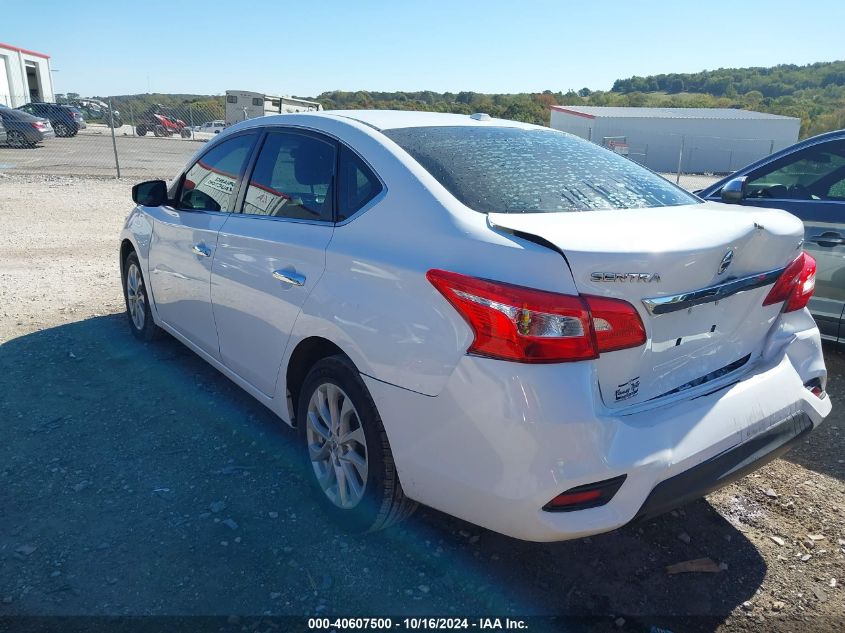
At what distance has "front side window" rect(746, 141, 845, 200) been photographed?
452 centimetres

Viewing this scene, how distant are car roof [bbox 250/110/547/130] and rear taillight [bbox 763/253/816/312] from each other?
1.48 m

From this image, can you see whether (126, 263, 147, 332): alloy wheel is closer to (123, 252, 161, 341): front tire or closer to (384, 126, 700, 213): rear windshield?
(123, 252, 161, 341): front tire

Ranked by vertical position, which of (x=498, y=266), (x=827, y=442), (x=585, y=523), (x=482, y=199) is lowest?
(x=827, y=442)

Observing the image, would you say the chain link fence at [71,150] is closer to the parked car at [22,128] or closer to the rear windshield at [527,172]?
the parked car at [22,128]

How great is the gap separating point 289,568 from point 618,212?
1.91 meters

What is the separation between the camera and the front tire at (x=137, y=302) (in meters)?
4.75

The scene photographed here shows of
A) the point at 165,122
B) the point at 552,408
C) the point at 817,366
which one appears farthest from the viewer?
the point at 165,122

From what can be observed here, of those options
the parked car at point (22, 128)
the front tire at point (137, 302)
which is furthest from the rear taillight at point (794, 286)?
the parked car at point (22, 128)

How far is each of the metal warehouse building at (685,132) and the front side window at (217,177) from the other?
32.4 m

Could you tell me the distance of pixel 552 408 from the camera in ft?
6.25

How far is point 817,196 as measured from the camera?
457 centimetres

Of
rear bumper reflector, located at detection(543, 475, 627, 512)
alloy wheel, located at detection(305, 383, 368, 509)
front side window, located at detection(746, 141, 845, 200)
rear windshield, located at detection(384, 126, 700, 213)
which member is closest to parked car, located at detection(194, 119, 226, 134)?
front side window, located at detection(746, 141, 845, 200)

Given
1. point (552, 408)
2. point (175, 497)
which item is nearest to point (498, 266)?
point (552, 408)

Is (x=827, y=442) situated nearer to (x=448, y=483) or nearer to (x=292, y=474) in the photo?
(x=448, y=483)
